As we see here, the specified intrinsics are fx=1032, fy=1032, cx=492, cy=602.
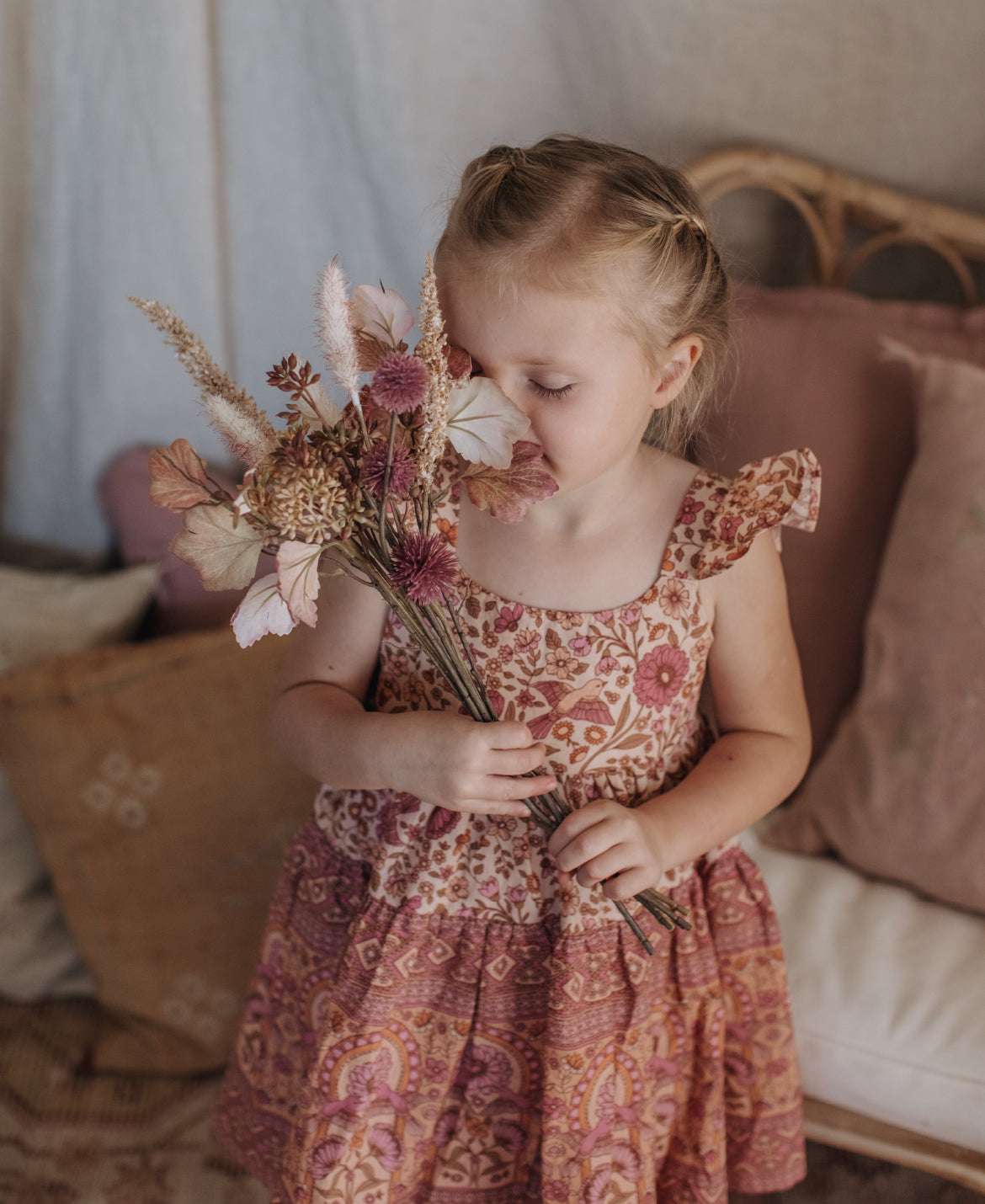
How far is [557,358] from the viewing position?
698mm

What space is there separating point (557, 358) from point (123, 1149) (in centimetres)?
114

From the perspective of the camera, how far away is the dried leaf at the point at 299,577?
1.83 feet

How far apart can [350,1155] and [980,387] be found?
930 millimetres

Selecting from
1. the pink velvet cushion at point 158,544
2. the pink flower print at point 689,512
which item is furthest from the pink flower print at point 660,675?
the pink velvet cushion at point 158,544

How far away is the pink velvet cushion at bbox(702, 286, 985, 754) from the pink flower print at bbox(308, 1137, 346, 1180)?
26.2 inches

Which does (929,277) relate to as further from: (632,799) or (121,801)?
(121,801)

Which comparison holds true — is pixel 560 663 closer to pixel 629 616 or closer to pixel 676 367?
pixel 629 616

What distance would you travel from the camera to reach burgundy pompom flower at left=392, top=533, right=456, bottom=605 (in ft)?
1.96

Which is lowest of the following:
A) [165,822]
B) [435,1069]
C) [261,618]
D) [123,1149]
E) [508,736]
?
[123,1149]

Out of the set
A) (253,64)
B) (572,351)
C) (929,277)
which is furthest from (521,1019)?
(253,64)

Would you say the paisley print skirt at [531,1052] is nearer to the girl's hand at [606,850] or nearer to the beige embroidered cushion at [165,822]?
the girl's hand at [606,850]

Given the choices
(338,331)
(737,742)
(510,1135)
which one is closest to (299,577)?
(338,331)

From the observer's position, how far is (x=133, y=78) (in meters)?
1.36

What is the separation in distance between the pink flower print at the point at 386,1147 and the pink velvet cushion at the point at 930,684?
1.79 ft
